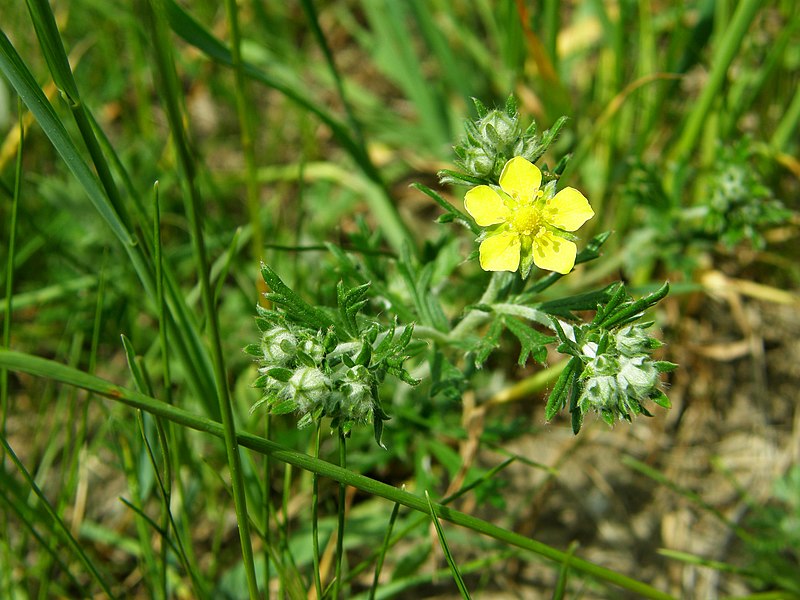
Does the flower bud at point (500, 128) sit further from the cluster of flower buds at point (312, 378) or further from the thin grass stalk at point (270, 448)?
the thin grass stalk at point (270, 448)

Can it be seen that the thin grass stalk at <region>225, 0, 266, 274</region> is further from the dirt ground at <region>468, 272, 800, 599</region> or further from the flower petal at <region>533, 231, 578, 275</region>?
the dirt ground at <region>468, 272, 800, 599</region>

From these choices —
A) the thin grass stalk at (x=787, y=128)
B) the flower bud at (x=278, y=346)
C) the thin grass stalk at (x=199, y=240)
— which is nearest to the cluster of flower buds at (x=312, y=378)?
the flower bud at (x=278, y=346)

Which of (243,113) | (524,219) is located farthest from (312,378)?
(243,113)

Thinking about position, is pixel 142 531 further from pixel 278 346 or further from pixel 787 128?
pixel 787 128

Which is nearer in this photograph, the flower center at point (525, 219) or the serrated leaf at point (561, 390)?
the serrated leaf at point (561, 390)

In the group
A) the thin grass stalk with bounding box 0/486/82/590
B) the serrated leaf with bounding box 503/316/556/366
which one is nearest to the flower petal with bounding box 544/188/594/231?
the serrated leaf with bounding box 503/316/556/366

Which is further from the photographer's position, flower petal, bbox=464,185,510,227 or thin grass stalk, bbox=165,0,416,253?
thin grass stalk, bbox=165,0,416,253
